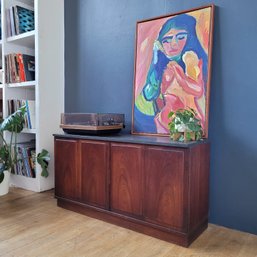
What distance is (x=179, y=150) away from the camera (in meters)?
1.67

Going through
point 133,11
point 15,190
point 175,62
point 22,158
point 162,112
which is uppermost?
point 133,11

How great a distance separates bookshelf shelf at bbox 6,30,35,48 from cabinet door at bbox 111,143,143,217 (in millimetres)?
1593

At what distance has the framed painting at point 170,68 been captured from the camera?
199 cm

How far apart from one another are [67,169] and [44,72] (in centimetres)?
110

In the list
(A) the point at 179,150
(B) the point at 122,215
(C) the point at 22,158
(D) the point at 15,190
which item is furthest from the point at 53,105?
(A) the point at 179,150

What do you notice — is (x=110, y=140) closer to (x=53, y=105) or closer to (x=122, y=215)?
(x=122, y=215)

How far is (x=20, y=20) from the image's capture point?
9.26ft

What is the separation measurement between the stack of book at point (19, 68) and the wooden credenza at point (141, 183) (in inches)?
39.5

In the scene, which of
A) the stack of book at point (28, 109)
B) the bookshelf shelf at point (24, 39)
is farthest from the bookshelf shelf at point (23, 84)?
the bookshelf shelf at point (24, 39)

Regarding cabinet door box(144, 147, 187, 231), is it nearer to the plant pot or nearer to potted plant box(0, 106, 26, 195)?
potted plant box(0, 106, 26, 195)

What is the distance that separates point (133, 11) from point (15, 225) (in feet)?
6.76

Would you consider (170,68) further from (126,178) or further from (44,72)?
(44,72)

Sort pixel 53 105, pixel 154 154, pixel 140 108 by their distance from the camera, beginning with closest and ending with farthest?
pixel 154 154, pixel 140 108, pixel 53 105

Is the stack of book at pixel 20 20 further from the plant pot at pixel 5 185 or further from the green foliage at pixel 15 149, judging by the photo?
the plant pot at pixel 5 185
